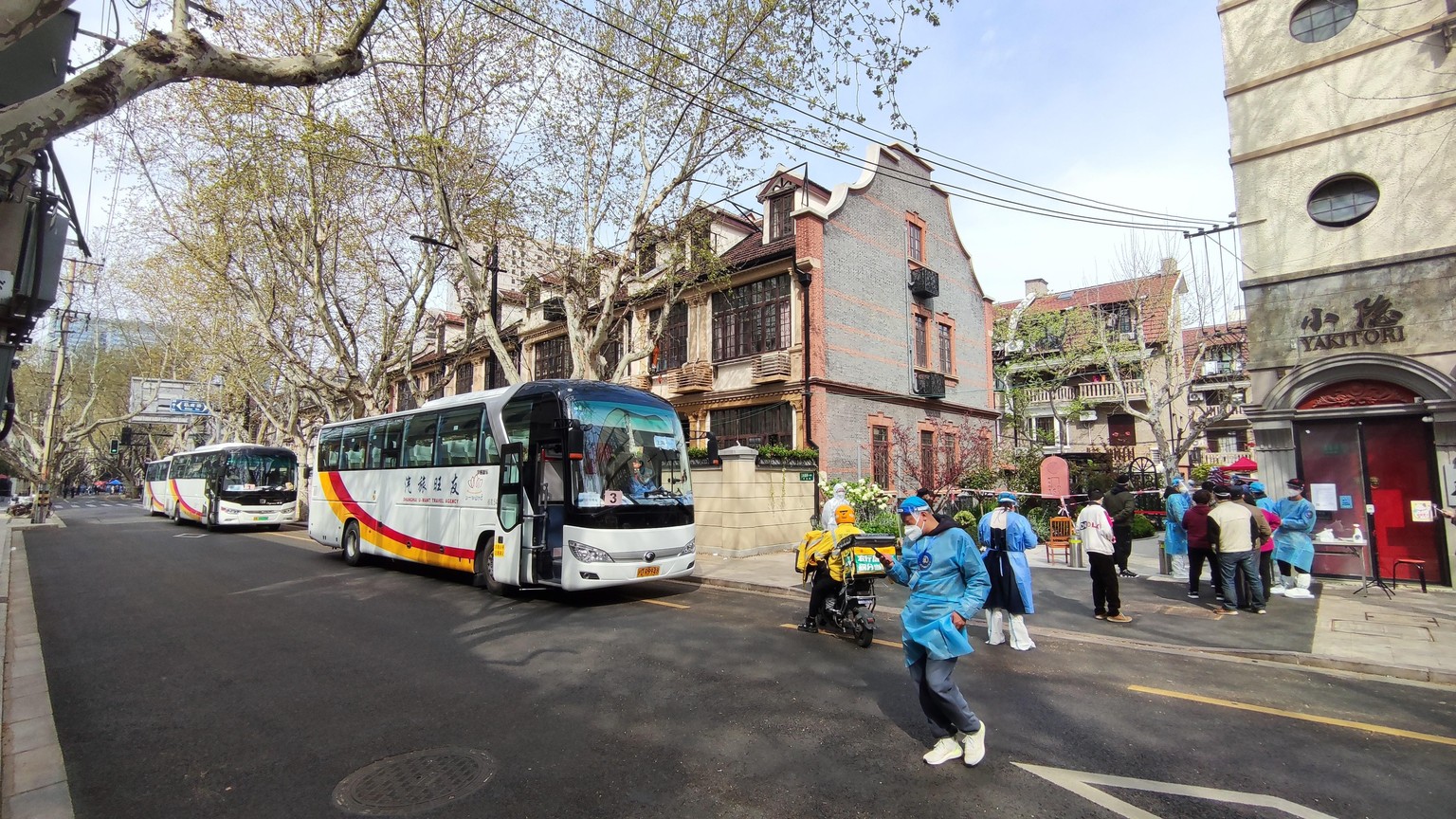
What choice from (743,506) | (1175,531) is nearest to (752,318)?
(743,506)

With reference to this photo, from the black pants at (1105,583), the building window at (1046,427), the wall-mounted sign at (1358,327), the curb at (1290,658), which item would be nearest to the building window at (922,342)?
the building window at (1046,427)

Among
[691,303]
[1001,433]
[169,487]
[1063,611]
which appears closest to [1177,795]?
[1063,611]

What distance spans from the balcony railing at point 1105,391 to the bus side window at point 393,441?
3057 centimetres

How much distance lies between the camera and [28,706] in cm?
552

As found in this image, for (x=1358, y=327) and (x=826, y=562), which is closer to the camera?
(x=826, y=562)

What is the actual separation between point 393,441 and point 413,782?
36.3 feet

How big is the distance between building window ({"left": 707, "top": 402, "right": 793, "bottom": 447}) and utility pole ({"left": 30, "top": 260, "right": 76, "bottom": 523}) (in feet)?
79.8

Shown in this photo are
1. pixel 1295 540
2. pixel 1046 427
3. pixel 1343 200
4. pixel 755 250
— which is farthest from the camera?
pixel 1046 427

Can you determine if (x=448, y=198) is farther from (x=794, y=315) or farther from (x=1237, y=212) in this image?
(x=1237, y=212)

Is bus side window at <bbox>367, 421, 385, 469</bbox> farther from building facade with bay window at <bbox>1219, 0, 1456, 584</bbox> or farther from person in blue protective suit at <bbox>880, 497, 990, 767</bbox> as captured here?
building facade with bay window at <bbox>1219, 0, 1456, 584</bbox>

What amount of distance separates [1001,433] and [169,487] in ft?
122

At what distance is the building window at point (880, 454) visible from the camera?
2097 cm

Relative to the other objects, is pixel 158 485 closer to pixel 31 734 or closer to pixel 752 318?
pixel 752 318

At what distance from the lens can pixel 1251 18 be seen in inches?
498
